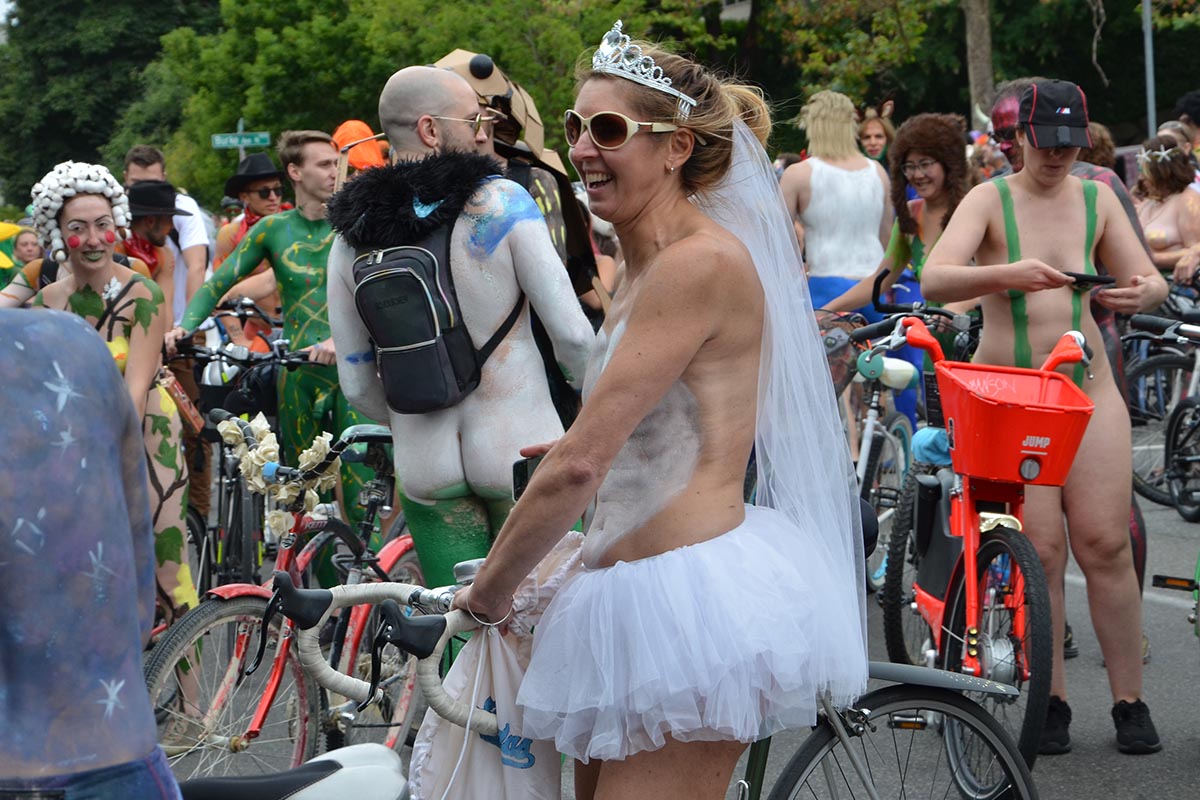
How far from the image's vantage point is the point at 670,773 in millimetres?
2729

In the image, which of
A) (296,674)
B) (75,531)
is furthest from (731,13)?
(75,531)

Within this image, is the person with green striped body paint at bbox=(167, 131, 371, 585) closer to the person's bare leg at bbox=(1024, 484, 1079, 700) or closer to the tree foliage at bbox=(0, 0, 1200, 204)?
the person's bare leg at bbox=(1024, 484, 1079, 700)

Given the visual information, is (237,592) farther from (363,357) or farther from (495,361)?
(495,361)

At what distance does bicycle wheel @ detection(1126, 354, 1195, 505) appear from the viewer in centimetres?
984

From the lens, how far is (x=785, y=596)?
108 inches

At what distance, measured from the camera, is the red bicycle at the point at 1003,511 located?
4.44 m

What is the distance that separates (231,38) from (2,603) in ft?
106

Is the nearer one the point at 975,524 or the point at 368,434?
the point at 975,524

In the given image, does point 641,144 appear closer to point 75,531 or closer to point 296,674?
point 75,531

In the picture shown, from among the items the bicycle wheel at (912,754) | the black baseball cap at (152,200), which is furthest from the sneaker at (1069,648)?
the black baseball cap at (152,200)

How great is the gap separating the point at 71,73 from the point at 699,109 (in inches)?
2475

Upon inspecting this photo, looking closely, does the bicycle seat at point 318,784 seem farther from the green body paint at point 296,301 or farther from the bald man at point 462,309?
the green body paint at point 296,301

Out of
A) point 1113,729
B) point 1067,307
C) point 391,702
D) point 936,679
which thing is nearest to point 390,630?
point 936,679

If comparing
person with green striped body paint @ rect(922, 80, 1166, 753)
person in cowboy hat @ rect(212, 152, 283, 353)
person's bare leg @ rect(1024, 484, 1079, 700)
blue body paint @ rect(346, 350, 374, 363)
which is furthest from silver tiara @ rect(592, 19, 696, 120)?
person in cowboy hat @ rect(212, 152, 283, 353)
